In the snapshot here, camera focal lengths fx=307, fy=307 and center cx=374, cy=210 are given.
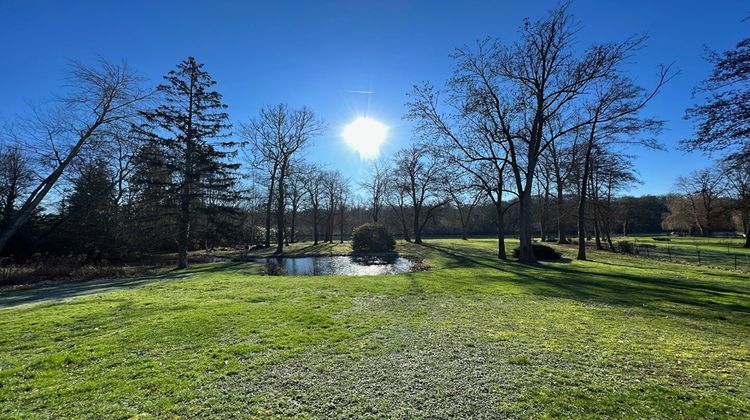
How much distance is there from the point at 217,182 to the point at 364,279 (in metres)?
13.8

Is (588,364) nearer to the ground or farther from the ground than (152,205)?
nearer to the ground

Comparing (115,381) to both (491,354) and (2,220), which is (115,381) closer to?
(491,354)

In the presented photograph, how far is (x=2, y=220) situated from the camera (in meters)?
19.5

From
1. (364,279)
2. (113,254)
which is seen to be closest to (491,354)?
(364,279)

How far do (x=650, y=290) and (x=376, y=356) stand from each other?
36.2ft

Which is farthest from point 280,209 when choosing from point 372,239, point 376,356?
point 376,356

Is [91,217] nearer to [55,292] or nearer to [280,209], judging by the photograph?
[55,292]

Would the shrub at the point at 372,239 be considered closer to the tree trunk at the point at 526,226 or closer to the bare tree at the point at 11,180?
the tree trunk at the point at 526,226

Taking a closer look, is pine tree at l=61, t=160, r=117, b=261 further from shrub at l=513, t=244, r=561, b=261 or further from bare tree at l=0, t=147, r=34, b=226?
shrub at l=513, t=244, r=561, b=261

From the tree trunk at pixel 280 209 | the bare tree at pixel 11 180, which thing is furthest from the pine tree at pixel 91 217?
the tree trunk at pixel 280 209

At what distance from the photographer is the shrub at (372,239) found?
98.6ft

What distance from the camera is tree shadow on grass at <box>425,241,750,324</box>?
324 inches

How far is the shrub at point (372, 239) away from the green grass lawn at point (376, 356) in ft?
67.1

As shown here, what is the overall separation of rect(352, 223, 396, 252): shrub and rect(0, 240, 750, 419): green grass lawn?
20.4 meters
